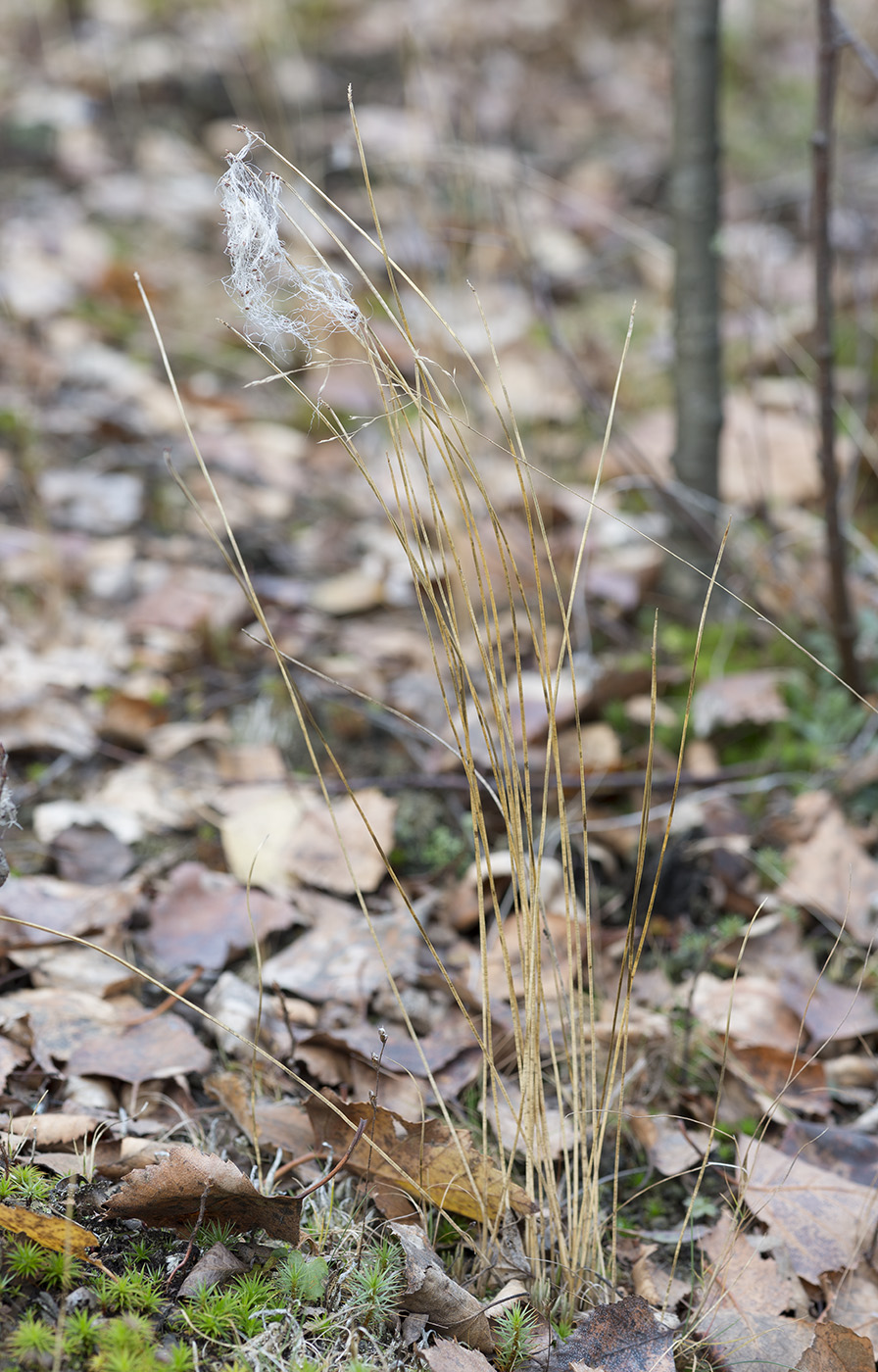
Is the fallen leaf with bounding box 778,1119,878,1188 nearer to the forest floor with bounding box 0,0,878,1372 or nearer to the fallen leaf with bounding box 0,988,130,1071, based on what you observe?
the forest floor with bounding box 0,0,878,1372

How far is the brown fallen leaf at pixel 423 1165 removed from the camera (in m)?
1.16

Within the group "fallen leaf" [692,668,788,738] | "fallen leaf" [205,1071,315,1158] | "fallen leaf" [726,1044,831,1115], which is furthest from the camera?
"fallen leaf" [692,668,788,738]

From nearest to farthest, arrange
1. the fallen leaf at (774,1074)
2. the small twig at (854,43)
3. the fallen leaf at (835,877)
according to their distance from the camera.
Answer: the fallen leaf at (774,1074) → the small twig at (854,43) → the fallen leaf at (835,877)

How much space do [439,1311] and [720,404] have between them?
5.95ft

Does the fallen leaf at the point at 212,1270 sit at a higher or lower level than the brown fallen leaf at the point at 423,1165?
higher

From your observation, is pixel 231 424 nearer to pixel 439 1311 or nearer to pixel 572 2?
pixel 439 1311

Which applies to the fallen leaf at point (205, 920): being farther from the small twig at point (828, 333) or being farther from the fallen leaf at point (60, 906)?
the small twig at point (828, 333)

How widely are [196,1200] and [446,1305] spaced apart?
0.28m

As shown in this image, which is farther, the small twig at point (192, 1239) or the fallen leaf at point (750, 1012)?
the fallen leaf at point (750, 1012)

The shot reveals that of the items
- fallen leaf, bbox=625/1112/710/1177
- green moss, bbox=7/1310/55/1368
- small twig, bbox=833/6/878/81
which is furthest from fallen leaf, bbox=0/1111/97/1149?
small twig, bbox=833/6/878/81

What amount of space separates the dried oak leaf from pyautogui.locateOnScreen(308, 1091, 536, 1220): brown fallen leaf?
0.13 metres

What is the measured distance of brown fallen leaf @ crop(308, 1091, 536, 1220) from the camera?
3.82 ft

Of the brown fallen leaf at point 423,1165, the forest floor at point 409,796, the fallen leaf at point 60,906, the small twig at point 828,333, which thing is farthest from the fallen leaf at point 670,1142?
the small twig at point 828,333

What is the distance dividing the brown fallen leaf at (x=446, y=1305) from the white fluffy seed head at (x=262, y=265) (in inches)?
37.4
